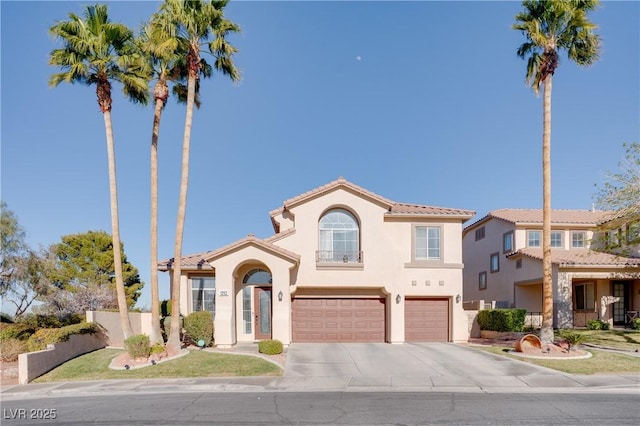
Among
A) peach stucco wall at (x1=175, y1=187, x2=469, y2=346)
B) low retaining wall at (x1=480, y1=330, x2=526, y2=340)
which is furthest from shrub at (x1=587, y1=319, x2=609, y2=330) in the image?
peach stucco wall at (x1=175, y1=187, x2=469, y2=346)

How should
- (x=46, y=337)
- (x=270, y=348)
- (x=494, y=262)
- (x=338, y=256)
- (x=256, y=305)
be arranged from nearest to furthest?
(x=46, y=337) → (x=270, y=348) → (x=256, y=305) → (x=338, y=256) → (x=494, y=262)

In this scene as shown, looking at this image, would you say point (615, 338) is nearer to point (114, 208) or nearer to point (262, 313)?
point (262, 313)

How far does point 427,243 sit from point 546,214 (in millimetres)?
6210

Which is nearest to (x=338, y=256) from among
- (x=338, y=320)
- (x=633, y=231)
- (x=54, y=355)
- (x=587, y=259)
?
(x=338, y=320)

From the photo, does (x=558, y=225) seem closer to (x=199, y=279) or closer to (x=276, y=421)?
(x=199, y=279)

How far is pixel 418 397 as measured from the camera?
37.2ft

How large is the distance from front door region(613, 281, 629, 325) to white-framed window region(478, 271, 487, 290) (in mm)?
8517

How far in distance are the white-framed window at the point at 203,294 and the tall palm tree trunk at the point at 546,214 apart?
48.7ft

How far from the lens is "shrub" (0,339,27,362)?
1658 cm

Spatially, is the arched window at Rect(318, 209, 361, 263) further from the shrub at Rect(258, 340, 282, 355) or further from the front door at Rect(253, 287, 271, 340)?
the shrub at Rect(258, 340, 282, 355)

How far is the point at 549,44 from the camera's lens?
1792cm

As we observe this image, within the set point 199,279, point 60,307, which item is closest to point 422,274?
point 199,279

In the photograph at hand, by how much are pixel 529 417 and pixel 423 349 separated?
1020 cm

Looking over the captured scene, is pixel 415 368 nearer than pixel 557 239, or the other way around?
pixel 415 368
